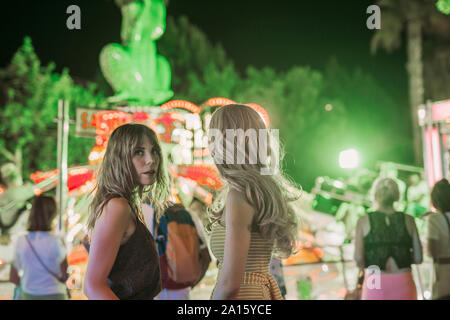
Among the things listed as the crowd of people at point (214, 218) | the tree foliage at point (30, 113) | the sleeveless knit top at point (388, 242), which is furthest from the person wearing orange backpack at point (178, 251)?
the tree foliage at point (30, 113)

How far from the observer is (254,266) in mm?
2242

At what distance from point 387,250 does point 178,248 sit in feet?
5.59

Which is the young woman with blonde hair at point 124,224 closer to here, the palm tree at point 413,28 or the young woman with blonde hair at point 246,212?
the young woman with blonde hair at point 246,212

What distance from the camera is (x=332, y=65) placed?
33.8 meters

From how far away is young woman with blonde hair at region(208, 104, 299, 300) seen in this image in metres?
2.12

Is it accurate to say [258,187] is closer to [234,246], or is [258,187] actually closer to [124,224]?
[234,246]

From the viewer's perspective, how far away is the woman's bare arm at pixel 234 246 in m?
2.09

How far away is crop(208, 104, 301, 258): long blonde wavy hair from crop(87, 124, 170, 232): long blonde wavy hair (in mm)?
368

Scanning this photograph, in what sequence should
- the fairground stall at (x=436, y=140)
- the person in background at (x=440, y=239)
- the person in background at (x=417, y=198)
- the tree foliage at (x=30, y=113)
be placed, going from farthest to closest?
the tree foliage at (x=30, y=113), the person in background at (x=417, y=198), the fairground stall at (x=436, y=140), the person in background at (x=440, y=239)

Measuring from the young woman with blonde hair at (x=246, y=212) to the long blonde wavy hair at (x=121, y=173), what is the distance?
1.20 feet

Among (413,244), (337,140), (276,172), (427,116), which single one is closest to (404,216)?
(413,244)

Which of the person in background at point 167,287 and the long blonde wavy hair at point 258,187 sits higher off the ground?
the long blonde wavy hair at point 258,187

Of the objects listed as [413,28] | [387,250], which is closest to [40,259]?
[387,250]
